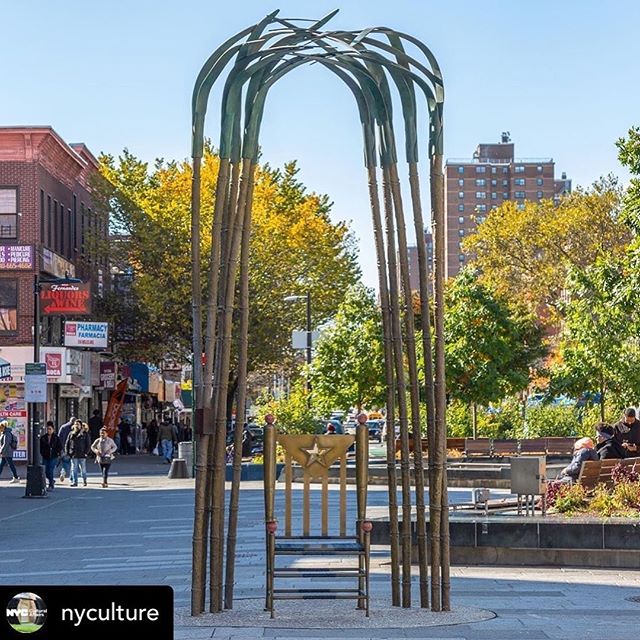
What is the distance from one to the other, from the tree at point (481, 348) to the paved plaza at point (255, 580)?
61.4 ft

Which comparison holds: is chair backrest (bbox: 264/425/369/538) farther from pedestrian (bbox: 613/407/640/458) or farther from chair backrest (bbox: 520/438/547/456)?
chair backrest (bbox: 520/438/547/456)

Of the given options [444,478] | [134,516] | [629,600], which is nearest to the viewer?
[444,478]

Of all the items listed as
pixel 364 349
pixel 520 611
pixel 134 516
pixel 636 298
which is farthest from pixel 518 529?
pixel 364 349

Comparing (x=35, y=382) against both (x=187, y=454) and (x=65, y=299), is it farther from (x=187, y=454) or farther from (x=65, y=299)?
(x=65, y=299)

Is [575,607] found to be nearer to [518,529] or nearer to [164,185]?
[518,529]

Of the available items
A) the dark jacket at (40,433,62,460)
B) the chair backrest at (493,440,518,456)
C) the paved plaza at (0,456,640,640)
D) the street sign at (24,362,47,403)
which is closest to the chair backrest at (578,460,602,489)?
the paved plaza at (0,456,640,640)

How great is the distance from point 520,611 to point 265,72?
5.12 m

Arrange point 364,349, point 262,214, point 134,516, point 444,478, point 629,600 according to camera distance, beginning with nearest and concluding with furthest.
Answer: point 444,478 < point 629,600 < point 134,516 < point 364,349 < point 262,214

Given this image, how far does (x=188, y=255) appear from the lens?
6144 cm

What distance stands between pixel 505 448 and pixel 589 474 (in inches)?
839

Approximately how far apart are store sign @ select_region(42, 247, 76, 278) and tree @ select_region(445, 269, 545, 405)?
15.5 m

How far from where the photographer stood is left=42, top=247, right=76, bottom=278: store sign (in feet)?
185

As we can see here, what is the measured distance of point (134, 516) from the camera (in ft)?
89.3

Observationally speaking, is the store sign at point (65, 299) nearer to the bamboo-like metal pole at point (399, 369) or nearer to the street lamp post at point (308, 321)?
the street lamp post at point (308, 321)
